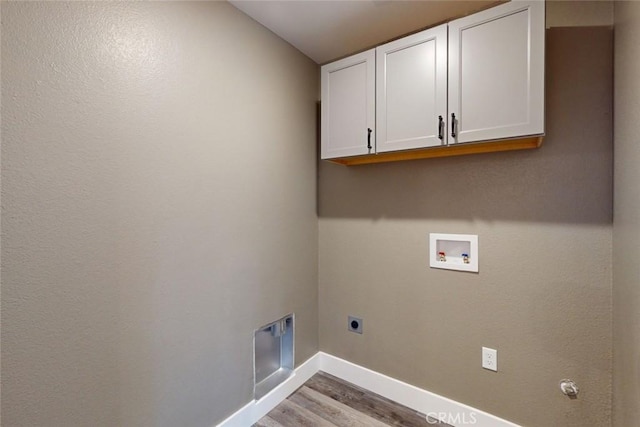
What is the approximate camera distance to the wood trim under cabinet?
1.42m

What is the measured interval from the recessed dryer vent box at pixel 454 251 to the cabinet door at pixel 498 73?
591 mm

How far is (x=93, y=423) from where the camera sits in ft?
3.49

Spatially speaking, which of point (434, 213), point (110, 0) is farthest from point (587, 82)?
point (110, 0)

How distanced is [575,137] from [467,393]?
1535 mm

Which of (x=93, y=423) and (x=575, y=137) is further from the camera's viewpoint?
(x=575, y=137)

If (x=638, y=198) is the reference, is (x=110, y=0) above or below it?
above

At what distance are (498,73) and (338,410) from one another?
7.07 feet

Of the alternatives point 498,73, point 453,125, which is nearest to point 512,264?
point 453,125

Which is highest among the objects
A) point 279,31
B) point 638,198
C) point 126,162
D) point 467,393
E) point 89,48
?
point 279,31

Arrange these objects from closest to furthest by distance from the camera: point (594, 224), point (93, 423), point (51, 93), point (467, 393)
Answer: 1. point (51, 93)
2. point (93, 423)
3. point (594, 224)
4. point (467, 393)

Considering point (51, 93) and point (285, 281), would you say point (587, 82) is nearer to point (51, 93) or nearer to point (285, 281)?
point (285, 281)

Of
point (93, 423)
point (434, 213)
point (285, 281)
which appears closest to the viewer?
point (93, 423)

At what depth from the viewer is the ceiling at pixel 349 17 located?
5.09 feet

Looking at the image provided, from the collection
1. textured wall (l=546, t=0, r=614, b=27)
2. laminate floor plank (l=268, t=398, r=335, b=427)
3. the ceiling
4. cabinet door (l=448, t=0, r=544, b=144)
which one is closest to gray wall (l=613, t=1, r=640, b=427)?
textured wall (l=546, t=0, r=614, b=27)
